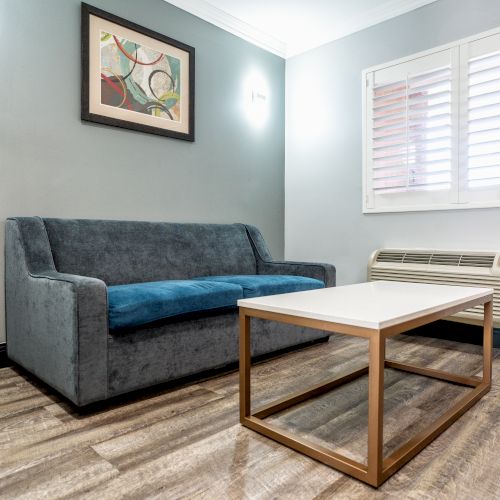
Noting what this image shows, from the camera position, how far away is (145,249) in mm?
2520

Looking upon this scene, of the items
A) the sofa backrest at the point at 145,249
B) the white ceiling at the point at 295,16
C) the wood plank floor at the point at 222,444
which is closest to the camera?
the wood plank floor at the point at 222,444

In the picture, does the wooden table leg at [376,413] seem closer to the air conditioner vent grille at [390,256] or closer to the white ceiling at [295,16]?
the air conditioner vent grille at [390,256]

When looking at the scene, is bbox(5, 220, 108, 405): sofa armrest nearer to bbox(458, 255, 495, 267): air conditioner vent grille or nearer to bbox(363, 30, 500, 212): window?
bbox(458, 255, 495, 267): air conditioner vent grille

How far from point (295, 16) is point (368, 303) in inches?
106

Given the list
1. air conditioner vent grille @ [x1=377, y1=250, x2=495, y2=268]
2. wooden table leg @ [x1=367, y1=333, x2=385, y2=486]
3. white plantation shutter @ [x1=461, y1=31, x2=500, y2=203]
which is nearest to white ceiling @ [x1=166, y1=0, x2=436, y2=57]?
white plantation shutter @ [x1=461, y1=31, x2=500, y2=203]

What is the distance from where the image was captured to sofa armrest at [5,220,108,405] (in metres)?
1.57

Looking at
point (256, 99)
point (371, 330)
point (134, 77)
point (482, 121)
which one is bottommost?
point (371, 330)

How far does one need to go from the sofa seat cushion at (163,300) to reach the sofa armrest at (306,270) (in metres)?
0.71

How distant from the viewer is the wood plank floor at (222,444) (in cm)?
114

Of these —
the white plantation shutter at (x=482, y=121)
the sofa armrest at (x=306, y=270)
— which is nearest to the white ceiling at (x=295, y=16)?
the white plantation shutter at (x=482, y=121)

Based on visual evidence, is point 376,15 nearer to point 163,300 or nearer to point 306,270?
point 306,270

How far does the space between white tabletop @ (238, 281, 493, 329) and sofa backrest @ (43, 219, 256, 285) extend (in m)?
1.09

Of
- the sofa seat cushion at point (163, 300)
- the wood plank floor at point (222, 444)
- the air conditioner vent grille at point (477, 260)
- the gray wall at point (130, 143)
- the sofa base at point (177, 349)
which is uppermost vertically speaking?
the gray wall at point (130, 143)

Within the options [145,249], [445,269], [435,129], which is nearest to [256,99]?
[435,129]
